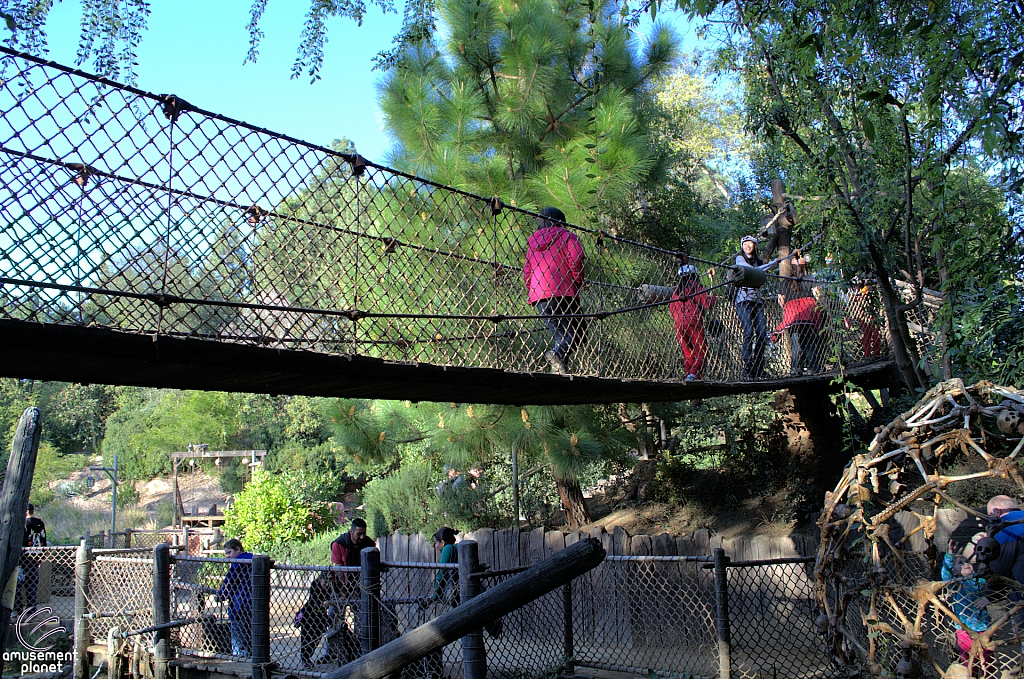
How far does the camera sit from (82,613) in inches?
210

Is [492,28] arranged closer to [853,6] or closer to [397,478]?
[853,6]

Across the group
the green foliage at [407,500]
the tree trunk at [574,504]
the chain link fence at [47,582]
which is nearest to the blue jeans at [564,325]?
the tree trunk at [574,504]

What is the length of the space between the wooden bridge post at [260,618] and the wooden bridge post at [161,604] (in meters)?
0.82

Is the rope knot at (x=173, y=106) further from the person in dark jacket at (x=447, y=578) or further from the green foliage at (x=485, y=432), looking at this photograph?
the green foliage at (x=485, y=432)

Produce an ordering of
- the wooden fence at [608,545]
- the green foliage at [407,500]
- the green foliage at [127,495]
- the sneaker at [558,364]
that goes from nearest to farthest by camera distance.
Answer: the sneaker at [558,364], the wooden fence at [608,545], the green foliage at [407,500], the green foliage at [127,495]

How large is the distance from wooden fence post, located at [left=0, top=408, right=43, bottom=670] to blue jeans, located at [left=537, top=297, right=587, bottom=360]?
2493 millimetres

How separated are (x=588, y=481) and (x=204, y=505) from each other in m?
14.2

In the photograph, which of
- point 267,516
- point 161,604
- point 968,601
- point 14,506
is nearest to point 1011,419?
point 968,601

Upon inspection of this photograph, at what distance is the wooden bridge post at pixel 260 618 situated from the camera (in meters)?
3.95

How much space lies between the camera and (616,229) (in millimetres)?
8367

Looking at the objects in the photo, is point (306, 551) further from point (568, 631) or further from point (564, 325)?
point (564, 325)

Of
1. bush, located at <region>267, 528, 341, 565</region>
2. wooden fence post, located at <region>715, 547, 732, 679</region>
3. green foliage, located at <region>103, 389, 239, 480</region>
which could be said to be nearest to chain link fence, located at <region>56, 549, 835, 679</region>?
wooden fence post, located at <region>715, 547, 732, 679</region>

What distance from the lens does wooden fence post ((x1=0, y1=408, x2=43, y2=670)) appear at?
9.81ft

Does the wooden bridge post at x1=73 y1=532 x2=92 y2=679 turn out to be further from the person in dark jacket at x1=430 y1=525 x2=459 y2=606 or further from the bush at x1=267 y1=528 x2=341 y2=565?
the bush at x1=267 y1=528 x2=341 y2=565
